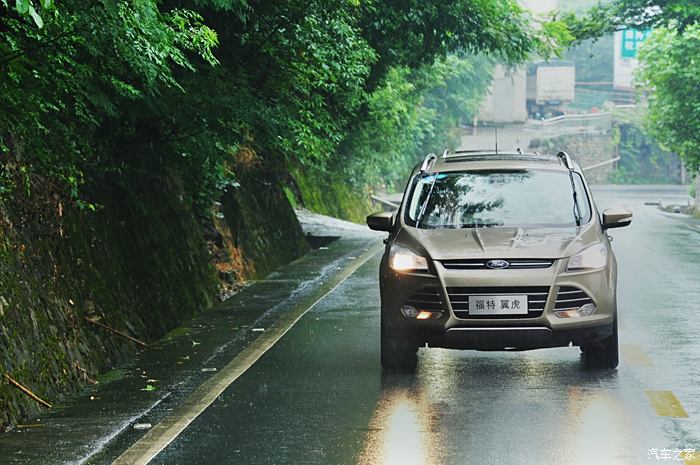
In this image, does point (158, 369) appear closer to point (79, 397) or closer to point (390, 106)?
point (79, 397)

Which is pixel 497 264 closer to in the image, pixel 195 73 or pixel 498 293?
pixel 498 293

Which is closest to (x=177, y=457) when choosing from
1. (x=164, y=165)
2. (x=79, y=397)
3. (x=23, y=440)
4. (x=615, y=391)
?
(x=23, y=440)

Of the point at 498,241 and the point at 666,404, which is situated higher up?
the point at 498,241

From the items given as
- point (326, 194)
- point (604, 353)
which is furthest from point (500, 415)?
point (326, 194)

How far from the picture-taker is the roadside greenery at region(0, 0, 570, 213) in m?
9.55

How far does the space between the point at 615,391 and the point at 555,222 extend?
176 cm

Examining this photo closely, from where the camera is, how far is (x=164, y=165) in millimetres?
15516

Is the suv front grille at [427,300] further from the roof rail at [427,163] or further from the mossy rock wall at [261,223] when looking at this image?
the mossy rock wall at [261,223]

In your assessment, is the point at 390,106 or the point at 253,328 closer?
the point at 253,328

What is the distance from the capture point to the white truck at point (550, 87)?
4601 inches

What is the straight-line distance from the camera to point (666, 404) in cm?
899

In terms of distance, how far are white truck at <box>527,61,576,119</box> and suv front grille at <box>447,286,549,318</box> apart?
107 m

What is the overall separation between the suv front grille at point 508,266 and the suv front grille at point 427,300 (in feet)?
0.72

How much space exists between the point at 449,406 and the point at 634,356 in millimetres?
2888
